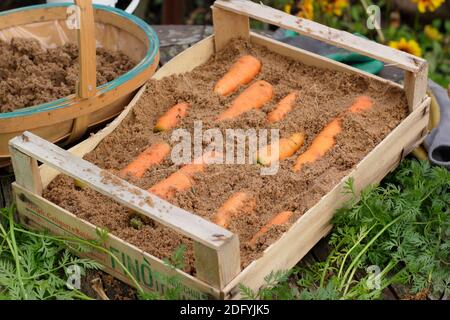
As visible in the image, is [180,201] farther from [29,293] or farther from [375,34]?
[375,34]

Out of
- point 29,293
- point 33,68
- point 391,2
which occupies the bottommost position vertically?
point 391,2

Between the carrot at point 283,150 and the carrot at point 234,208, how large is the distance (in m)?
0.17

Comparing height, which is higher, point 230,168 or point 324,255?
point 230,168

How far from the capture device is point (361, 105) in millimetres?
2551

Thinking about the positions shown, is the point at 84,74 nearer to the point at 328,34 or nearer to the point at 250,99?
the point at 250,99

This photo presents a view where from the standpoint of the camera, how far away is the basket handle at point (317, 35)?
8.10 ft

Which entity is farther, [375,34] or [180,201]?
[375,34]

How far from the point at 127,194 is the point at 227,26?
1.05 metres

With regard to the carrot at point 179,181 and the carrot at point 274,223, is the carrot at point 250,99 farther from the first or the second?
the carrot at point 274,223

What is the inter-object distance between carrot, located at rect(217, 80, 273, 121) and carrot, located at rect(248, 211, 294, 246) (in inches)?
18.4

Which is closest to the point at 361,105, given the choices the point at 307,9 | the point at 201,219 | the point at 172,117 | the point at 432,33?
the point at 172,117
